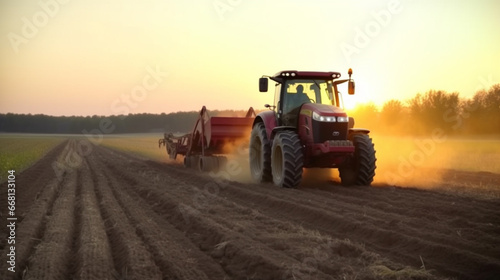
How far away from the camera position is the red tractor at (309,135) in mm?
10906

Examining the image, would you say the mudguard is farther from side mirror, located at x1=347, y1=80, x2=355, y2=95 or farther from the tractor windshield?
side mirror, located at x1=347, y1=80, x2=355, y2=95

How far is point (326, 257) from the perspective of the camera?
Result: 5543mm

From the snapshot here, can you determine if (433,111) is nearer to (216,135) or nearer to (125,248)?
(216,135)

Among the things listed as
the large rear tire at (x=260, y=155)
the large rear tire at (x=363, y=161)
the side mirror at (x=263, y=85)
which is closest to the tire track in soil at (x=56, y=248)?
the large rear tire at (x=260, y=155)

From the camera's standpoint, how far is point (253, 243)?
6219 millimetres

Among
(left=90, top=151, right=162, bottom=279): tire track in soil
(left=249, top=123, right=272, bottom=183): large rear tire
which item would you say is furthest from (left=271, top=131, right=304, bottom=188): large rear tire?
(left=90, top=151, right=162, bottom=279): tire track in soil

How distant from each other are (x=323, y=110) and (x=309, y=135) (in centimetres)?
70

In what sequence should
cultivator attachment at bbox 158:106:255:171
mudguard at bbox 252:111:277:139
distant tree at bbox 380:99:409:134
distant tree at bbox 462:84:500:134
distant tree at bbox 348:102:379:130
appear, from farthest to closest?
1. distant tree at bbox 380:99:409:134
2. distant tree at bbox 348:102:379:130
3. distant tree at bbox 462:84:500:134
4. cultivator attachment at bbox 158:106:255:171
5. mudguard at bbox 252:111:277:139

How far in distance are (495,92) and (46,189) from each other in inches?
1316

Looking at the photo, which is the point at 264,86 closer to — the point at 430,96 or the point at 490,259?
the point at 490,259

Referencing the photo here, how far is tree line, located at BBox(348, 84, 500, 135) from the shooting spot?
3647 cm

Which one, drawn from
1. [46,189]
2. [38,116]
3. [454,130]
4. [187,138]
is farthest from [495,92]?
[38,116]

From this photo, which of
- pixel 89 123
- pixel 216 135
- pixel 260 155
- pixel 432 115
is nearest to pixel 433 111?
pixel 432 115

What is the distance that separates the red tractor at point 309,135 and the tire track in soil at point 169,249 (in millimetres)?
3520
